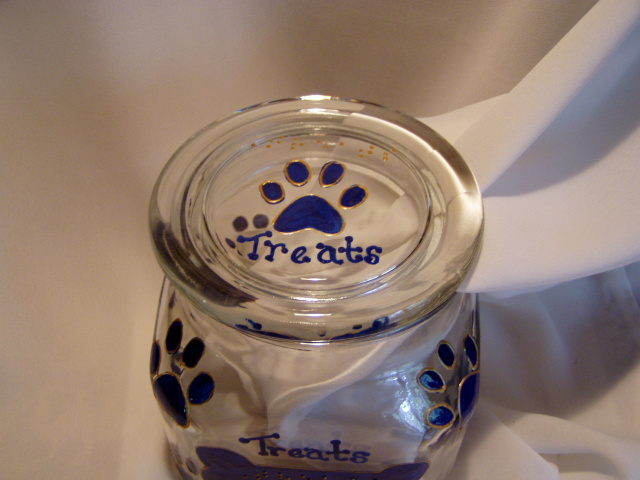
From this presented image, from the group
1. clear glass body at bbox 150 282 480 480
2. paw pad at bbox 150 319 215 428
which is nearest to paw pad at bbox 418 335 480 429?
clear glass body at bbox 150 282 480 480

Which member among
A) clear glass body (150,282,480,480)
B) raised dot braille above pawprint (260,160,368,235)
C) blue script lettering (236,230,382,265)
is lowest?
clear glass body (150,282,480,480)

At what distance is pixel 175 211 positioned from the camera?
1.03 feet

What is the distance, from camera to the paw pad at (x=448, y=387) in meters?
0.33

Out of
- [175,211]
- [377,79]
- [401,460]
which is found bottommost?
[401,460]

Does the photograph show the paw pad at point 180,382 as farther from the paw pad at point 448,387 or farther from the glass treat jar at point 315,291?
the paw pad at point 448,387

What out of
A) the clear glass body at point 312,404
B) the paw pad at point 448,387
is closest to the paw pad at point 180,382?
the clear glass body at point 312,404

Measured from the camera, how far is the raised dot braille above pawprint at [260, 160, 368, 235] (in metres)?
0.36

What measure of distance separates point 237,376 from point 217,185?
11 cm

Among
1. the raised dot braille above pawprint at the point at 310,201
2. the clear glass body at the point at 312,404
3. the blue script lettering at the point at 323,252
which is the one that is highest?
the raised dot braille above pawprint at the point at 310,201

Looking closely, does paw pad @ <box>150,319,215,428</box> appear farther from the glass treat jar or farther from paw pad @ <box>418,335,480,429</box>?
paw pad @ <box>418,335,480,429</box>

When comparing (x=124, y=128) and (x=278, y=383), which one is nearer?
(x=278, y=383)

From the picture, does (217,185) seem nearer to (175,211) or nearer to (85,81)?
(175,211)

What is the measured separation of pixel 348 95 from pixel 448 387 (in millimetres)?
281

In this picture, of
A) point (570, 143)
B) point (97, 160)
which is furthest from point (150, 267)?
point (570, 143)
